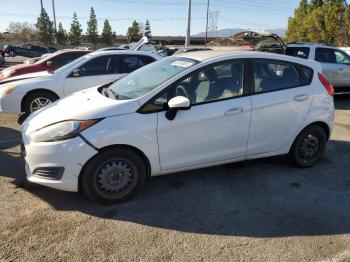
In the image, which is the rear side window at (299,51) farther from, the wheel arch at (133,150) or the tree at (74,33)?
the tree at (74,33)

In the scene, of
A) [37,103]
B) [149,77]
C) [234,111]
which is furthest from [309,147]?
[37,103]

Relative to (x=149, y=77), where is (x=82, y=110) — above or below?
below

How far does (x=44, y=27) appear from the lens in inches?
2443

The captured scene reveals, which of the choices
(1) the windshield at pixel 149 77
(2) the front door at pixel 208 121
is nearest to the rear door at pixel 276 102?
(2) the front door at pixel 208 121

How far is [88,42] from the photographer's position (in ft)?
237

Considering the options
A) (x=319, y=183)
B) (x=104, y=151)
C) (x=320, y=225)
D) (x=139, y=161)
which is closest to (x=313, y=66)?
(x=319, y=183)

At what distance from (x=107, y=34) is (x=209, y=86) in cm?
7330

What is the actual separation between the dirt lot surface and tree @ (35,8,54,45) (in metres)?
63.0

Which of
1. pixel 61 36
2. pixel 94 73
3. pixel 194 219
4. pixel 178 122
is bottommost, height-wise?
pixel 61 36

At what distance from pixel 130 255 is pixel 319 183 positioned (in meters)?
2.75

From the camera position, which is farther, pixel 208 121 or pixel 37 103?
pixel 37 103

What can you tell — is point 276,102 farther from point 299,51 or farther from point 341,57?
point 341,57

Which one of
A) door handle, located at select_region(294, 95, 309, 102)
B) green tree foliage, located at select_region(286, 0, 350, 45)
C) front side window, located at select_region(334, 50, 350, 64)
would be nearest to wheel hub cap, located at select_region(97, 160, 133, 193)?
door handle, located at select_region(294, 95, 309, 102)

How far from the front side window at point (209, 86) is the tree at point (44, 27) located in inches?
2513
